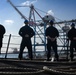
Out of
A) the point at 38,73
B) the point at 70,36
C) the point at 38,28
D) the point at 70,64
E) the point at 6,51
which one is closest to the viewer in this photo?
the point at 38,73

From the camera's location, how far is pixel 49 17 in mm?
39500

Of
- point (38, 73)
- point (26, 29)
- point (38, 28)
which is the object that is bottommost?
point (38, 73)

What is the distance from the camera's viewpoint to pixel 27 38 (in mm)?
9711

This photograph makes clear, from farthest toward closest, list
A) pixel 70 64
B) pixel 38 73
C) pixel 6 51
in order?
1. pixel 6 51
2. pixel 70 64
3. pixel 38 73

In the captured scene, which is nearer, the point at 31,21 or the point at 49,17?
the point at 49,17

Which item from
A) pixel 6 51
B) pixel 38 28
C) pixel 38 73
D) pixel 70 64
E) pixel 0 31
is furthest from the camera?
pixel 38 28

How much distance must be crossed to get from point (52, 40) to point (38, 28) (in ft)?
118

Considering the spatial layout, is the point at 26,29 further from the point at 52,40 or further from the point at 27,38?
the point at 52,40

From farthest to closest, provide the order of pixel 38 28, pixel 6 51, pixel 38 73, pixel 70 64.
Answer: pixel 38 28
pixel 6 51
pixel 70 64
pixel 38 73

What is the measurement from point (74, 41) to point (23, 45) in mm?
2114

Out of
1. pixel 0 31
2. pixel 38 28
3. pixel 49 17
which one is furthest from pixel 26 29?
pixel 38 28

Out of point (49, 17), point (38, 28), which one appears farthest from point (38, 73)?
point (38, 28)

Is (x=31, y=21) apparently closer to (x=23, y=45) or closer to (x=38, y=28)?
(x=38, y=28)

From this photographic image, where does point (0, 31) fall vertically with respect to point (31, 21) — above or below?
below
